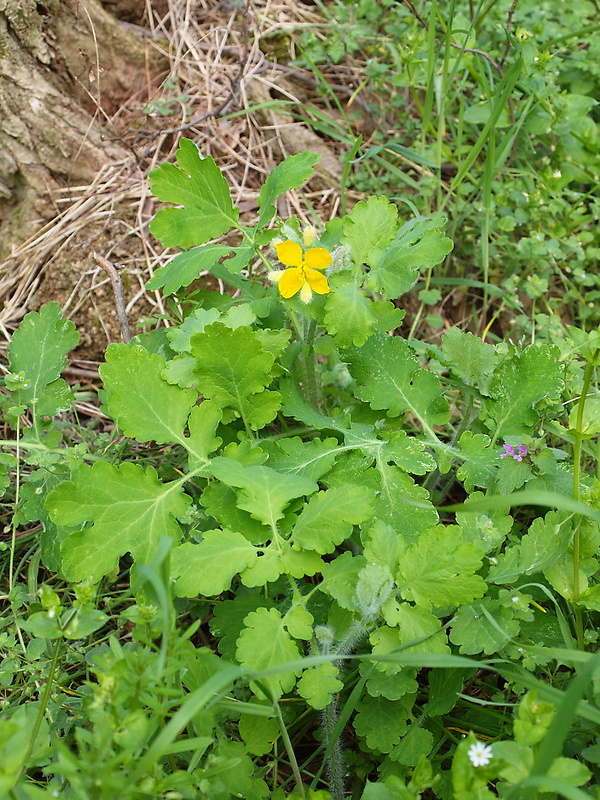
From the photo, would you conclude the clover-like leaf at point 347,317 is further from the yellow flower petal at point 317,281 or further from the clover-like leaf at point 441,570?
the clover-like leaf at point 441,570

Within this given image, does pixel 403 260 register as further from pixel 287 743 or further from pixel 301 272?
pixel 287 743

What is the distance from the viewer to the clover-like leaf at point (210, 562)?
57.0 inches

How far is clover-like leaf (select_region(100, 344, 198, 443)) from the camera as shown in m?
1.76

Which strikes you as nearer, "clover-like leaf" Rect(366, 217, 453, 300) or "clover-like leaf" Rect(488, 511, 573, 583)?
"clover-like leaf" Rect(488, 511, 573, 583)

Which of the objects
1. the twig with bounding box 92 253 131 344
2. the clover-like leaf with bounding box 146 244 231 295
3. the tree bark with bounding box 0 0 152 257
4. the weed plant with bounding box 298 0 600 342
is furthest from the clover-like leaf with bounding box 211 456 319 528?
the tree bark with bounding box 0 0 152 257

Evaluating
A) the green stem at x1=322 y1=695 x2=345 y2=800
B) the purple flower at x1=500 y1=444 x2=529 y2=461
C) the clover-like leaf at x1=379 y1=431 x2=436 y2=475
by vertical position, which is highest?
the clover-like leaf at x1=379 y1=431 x2=436 y2=475

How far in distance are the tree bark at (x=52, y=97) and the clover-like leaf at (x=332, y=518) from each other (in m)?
2.03

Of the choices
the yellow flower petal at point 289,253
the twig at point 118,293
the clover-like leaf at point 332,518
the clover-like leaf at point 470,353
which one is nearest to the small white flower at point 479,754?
the clover-like leaf at point 332,518

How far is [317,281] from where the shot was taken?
1776mm

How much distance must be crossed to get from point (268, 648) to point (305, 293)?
95cm

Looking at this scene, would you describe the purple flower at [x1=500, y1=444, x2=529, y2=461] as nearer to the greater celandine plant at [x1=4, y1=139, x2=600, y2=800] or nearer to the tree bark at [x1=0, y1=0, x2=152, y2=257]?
the greater celandine plant at [x1=4, y1=139, x2=600, y2=800]

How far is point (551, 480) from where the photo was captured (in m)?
1.82

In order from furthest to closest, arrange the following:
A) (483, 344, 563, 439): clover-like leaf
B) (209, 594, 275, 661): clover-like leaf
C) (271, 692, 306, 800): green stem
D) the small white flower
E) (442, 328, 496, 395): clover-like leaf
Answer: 1. (442, 328, 496, 395): clover-like leaf
2. (483, 344, 563, 439): clover-like leaf
3. (209, 594, 275, 661): clover-like leaf
4. (271, 692, 306, 800): green stem
5. the small white flower

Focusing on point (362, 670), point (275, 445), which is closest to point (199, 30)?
point (275, 445)
